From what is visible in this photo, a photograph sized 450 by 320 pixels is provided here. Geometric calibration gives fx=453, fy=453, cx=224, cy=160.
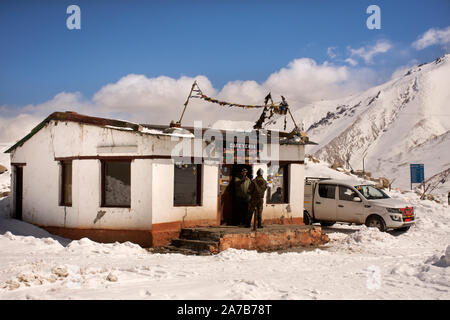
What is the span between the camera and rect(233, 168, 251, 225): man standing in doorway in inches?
519

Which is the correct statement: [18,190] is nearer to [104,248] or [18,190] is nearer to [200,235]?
[104,248]

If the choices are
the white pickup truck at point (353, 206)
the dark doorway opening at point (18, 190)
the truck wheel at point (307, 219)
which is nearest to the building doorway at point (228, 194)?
the truck wheel at point (307, 219)

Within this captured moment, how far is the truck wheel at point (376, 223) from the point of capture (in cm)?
1484

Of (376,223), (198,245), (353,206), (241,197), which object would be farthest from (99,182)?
(376,223)

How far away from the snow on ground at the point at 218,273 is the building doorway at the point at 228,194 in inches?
111

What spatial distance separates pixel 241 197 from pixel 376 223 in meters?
4.94

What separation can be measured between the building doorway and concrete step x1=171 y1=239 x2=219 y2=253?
191 cm

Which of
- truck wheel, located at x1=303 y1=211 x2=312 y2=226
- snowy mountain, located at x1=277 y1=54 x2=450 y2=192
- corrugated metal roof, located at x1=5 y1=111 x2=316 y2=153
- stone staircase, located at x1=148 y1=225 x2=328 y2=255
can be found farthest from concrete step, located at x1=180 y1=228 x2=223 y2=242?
snowy mountain, located at x1=277 y1=54 x2=450 y2=192

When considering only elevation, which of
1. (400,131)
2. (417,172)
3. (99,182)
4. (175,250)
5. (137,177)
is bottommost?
(175,250)

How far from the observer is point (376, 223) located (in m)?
15.0

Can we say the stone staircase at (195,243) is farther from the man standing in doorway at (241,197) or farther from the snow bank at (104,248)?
the man standing in doorway at (241,197)

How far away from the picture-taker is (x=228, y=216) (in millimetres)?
13312

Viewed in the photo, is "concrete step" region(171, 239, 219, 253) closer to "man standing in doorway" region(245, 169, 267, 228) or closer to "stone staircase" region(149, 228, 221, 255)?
"stone staircase" region(149, 228, 221, 255)
